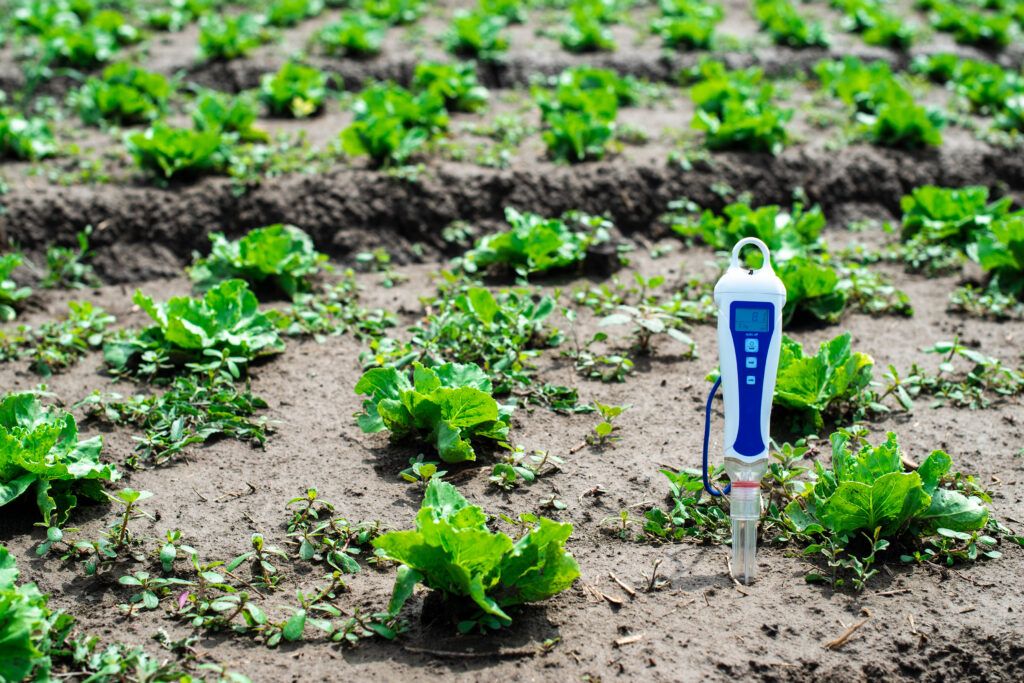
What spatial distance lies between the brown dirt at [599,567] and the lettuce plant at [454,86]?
352cm

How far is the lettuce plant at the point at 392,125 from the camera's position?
20.6ft

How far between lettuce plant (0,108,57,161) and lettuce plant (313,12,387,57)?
2.87 m

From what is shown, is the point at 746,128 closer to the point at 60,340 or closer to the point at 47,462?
the point at 60,340

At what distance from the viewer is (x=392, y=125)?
247 inches

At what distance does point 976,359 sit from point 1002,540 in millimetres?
1241

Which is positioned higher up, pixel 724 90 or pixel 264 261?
pixel 264 261

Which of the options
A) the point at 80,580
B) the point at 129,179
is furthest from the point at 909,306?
the point at 129,179

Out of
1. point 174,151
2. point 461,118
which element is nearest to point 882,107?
point 461,118

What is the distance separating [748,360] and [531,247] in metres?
2.64

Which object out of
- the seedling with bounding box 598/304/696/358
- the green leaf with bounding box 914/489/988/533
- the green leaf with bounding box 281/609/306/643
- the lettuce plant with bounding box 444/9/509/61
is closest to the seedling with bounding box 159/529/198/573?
the green leaf with bounding box 281/609/306/643

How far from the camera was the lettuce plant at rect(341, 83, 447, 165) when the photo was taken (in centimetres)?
627

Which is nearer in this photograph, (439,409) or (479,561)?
(479,561)

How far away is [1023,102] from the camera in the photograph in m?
7.97

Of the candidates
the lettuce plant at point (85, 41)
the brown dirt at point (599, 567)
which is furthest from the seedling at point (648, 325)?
the lettuce plant at point (85, 41)
